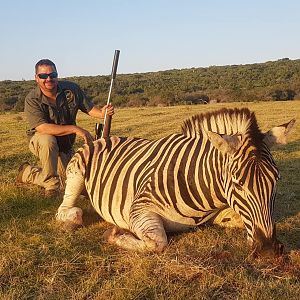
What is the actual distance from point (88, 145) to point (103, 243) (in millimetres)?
1460

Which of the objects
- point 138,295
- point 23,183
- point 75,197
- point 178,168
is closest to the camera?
point 138,295

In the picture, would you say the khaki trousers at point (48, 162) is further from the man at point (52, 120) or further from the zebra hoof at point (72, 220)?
the zebra hoof at point (72, 220)

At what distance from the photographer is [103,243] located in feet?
15.8

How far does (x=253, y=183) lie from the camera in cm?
382

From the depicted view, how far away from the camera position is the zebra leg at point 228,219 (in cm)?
500

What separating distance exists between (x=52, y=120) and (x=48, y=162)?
2.02ft

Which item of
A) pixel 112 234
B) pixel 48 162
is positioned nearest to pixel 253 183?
pixel 112 234

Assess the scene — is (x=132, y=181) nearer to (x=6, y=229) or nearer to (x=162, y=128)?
(x=6, y=229)

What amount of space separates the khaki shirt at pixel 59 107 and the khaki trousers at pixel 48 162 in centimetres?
18

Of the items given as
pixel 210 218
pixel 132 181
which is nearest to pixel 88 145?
pixel 132 181

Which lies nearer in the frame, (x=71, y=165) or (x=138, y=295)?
(x=138, y=295)

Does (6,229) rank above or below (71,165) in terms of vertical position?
below

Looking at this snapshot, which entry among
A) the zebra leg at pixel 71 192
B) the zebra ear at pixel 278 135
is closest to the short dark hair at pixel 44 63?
the zebra leg at pixel 71 192

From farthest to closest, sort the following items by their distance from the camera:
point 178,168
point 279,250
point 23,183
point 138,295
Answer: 1. point 23,183
2. point 178,168
3. point 279,250
4. point 138,295
